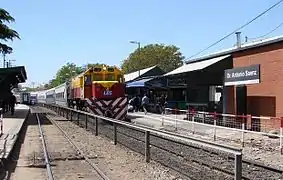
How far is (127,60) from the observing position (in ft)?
376

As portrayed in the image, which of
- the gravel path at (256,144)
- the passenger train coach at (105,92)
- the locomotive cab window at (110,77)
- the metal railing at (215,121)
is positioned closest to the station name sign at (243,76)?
the metal railing at (215,121)

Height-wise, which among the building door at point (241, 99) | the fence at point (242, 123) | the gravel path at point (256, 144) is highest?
the building door at point (241, 99)

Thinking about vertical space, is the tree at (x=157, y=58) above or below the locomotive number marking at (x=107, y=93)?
above

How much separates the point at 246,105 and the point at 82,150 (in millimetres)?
11467

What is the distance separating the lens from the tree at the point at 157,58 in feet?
355

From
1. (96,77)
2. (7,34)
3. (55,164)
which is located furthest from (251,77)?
(7,34)

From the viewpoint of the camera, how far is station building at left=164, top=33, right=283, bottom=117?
22.8 meters

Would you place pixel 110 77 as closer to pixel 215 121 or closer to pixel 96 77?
pixel 96 77

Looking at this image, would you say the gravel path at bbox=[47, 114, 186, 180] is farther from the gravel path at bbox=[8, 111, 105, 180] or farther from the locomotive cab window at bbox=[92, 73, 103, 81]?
the locomotive cab window at bbox=[92, 73, 103, 81]

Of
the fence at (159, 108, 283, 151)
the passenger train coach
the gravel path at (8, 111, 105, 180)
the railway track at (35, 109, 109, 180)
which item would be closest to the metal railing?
the fence at (159, 108, 283, 151)

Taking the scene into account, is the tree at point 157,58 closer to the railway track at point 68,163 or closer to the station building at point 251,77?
the station building at point 251,77

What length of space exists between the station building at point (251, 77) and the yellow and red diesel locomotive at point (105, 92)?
4.18 m

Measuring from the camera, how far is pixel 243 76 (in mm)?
24188

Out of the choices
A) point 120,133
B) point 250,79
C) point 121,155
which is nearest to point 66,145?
point 120,133
